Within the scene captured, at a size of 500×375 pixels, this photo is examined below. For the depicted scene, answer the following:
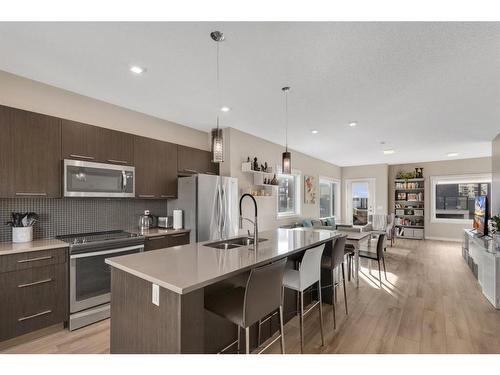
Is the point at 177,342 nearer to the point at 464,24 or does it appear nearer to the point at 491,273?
the point at 464,24

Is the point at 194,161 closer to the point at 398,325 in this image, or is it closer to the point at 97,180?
the point at 97,180

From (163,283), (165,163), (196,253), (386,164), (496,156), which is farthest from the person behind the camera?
(386,164)

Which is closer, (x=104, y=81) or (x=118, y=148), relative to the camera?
(x=104, y=81)

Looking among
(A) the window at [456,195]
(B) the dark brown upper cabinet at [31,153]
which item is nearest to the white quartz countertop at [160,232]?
(B) the dark brown upper cabinet at [31,153]

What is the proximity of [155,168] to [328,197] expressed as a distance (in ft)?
22.1

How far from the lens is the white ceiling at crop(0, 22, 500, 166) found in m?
1.93

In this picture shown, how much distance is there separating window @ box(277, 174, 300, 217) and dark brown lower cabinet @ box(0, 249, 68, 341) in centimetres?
429

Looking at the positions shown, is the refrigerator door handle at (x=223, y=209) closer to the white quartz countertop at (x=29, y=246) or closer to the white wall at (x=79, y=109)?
the white wall at (x=79, y=109)

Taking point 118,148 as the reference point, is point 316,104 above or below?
above

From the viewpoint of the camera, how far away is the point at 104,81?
2754 millimetres

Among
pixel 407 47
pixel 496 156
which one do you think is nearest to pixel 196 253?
pixel 407 47

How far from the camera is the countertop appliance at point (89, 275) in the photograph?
8.42 feet

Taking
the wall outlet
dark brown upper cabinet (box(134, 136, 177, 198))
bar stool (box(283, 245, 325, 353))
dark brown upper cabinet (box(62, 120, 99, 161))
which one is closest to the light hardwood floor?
bar stool (box(283, 245, 325, 353))

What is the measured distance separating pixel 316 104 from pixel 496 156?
14.2 ft
